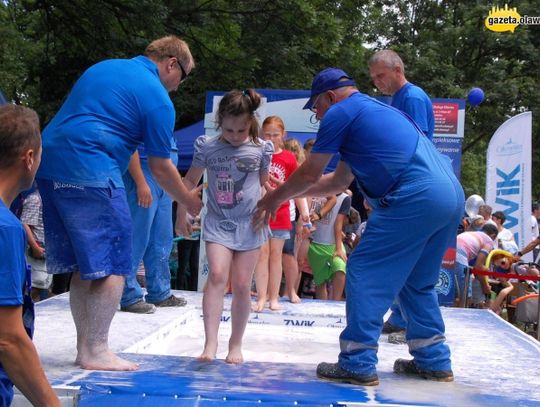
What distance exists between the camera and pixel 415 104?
15.2ft

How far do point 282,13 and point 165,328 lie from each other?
10.4 metres

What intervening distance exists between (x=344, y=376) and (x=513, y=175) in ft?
35.0

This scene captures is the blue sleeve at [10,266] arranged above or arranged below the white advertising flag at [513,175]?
below

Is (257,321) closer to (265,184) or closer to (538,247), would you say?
(265,184)

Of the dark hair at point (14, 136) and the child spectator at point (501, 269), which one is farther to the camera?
the child spectator at point (501, 269)

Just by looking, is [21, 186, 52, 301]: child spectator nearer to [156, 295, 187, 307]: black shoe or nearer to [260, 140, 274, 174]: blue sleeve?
[156, 295, 187, 307]: black shoe

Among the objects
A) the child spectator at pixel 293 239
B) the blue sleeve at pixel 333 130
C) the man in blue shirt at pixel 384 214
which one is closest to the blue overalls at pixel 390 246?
the man in blue shirt at pixel 384 214

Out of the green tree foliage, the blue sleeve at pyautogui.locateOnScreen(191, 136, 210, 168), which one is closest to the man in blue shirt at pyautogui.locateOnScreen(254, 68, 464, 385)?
the blue sleeve at pyautogui.locateOnScreen(191, 136, 210, 168)

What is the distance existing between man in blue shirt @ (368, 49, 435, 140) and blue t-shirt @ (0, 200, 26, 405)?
315cm

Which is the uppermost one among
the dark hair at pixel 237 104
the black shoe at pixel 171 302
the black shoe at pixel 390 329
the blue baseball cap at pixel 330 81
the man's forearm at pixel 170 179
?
the blue baseball cap at pixel 330 81

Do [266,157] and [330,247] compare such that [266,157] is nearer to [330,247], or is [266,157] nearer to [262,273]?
[262,273]

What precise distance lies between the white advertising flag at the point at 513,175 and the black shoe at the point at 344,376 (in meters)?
10.1

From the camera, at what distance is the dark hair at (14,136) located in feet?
6.97

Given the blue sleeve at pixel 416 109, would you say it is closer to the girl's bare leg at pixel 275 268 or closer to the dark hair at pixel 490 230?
the girl's bare leg at pixel 275 268
